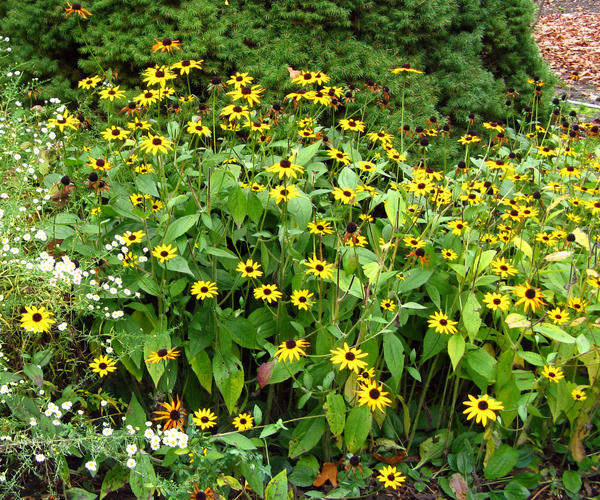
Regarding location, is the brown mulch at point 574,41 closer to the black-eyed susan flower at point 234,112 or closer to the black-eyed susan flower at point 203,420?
the black-eyed susan flower at point 234,112

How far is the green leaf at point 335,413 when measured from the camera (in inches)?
74.0

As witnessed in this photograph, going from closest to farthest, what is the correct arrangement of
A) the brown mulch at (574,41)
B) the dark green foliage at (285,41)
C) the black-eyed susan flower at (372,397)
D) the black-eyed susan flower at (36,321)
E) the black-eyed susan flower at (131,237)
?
the black-eyed susan flower at (36,321)
the black-eyed susan flower at (372,397)
the black-eyed susan flower at (131,237)
the dark green foliage at (285,41)
the brown mulch at (574,41)

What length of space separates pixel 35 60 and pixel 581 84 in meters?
6.39

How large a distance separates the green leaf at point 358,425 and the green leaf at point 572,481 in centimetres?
75

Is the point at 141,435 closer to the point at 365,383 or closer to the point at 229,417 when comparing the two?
the point at 229,417

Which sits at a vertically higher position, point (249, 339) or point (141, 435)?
point (249, 339)

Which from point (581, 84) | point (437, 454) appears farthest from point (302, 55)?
point (581, 84)

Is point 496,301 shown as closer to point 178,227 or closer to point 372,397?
point 372,397

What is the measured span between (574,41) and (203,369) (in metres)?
9.72

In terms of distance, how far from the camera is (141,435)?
189 centimetres

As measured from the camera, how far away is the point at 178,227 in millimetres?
2010

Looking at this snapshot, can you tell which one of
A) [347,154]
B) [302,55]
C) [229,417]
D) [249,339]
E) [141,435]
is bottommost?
[229,417]

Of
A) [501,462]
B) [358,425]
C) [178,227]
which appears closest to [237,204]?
[178,227]

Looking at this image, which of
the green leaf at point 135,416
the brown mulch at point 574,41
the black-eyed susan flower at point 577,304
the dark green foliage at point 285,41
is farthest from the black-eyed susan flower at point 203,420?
the brown mulch at point 574,41
